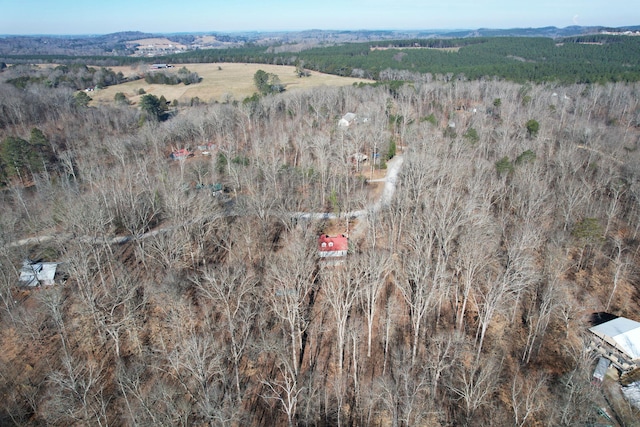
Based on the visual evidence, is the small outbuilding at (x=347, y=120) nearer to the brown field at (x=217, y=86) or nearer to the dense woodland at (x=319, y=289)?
the dense woodland at (x=319, y=289)

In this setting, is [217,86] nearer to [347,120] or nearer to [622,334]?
[347,120]

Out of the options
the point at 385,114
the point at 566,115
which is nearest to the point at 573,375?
the point at 385,114

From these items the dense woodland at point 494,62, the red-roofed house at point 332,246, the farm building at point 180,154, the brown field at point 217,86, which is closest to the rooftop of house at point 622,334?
the red-roofed house at point 332,246

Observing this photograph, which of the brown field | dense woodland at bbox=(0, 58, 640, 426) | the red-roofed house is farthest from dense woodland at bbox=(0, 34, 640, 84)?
the red-roofed house

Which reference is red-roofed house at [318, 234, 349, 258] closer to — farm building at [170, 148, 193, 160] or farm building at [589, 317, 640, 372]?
farm building at [589, 317, 640, 372]

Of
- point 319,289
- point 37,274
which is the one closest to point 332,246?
point 319,289
